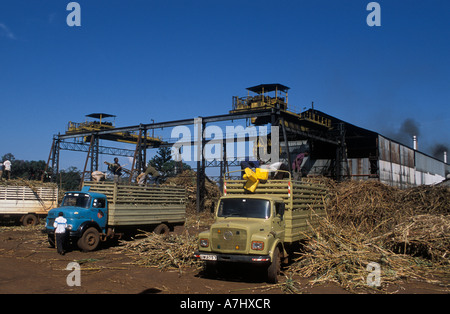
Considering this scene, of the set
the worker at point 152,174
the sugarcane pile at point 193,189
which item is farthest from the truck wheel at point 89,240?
the sugarcane pile at point 193,189

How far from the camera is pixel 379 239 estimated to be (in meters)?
11.1

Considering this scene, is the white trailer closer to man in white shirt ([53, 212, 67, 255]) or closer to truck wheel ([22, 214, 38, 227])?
truck wheel ([22, 214, 38, 227])

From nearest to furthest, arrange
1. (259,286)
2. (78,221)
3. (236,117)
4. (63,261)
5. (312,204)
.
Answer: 1. (259,286)
2. (63,261)
3. (312,204)
4. (78,221)
5. (236,117)

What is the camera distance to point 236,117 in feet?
90.6

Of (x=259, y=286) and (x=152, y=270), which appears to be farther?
(x=152, y=270)

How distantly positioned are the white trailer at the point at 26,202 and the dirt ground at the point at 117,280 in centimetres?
911

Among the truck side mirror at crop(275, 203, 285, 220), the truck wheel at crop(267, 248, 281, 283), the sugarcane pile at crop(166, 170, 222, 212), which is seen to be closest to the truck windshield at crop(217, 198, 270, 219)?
the truck side mirror at crop(275, 203, 285, 220)

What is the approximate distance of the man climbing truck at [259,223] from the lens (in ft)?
26.8

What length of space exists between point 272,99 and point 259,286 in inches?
1176

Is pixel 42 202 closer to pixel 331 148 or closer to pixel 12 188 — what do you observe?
pixel 12 188

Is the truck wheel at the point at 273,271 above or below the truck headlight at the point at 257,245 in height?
below

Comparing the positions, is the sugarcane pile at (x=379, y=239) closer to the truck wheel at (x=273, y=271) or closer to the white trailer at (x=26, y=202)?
the truck wheel at (x=273, y=271)

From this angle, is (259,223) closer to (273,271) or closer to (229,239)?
(229,239)
